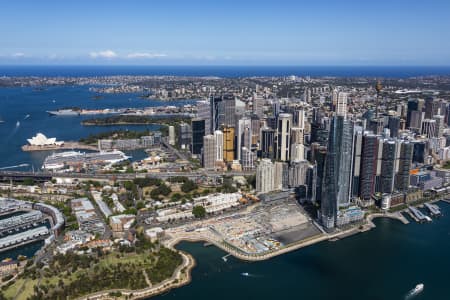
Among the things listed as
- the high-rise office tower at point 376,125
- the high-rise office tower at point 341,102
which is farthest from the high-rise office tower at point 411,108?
the high-rise office tower at point 341,102

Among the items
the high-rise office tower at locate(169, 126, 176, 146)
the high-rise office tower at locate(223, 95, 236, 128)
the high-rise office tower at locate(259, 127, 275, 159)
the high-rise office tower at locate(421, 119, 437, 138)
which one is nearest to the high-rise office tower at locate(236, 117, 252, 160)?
the high-rise office tower at locate(259, 127, 275, 159)

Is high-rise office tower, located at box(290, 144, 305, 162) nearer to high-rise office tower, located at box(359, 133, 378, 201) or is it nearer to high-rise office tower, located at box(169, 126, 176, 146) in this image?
high-rise office tower, located at box(359, 133, 378, 201)

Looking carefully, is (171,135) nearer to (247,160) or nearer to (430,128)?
(247,160)

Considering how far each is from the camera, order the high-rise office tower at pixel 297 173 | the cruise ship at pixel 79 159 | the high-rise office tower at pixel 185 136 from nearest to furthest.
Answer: the high-rise office tower at pixel 297 173, the cruise ship at pixel 79 159, the high-rise office tower at pixel 185 136

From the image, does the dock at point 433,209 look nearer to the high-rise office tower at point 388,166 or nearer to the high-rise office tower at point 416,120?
the high-rise office tower at point 388,166

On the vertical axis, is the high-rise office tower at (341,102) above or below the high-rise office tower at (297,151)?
above

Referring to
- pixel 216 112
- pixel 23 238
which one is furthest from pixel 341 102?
pixel 23 238

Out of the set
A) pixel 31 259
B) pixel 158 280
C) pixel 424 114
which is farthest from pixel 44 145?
pixel 424 114
